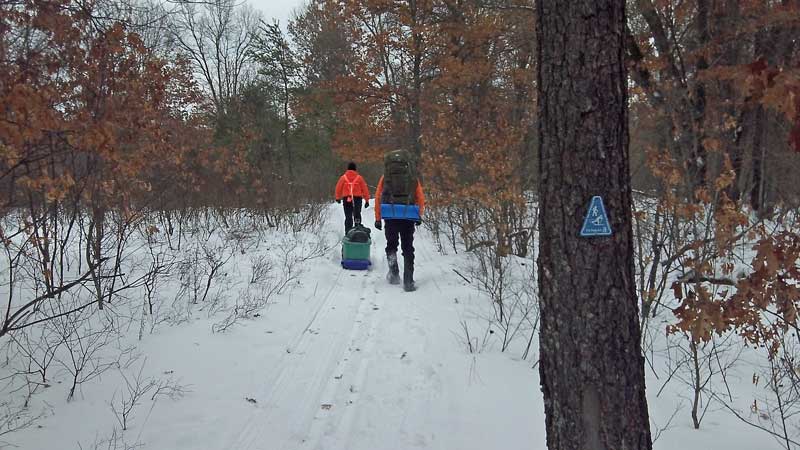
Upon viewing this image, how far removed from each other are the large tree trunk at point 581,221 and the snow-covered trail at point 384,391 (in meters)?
1.12

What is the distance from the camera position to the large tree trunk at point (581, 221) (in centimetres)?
187

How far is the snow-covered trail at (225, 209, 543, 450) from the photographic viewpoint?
300 cm

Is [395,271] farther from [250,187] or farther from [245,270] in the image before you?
[250,187]

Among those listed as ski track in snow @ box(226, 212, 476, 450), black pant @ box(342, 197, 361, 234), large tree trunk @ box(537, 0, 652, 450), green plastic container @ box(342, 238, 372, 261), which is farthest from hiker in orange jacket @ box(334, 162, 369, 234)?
large tree trunk @ box(537, 0, 652, 450)

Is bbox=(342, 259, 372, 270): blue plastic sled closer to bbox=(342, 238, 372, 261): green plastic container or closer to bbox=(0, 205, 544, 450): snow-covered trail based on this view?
bbox=(342, 238, 372, 261): green plastic container

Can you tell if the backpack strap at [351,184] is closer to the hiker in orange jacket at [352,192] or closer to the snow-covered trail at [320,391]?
Result: the hiker in orange jacket at [352,192]

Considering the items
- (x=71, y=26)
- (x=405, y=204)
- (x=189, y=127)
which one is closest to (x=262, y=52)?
(x=189, y=127)

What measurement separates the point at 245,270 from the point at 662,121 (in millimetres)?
5947

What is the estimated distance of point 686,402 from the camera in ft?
11.8

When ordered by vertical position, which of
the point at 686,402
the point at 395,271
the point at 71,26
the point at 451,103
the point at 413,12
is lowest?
the point at 686,402

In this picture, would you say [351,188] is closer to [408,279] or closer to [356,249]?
[356,249]

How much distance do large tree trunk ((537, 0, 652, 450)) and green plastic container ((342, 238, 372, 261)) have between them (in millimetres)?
5921

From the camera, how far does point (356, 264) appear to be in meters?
7.90

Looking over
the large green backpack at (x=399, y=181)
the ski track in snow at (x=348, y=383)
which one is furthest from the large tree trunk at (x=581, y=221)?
the large green backpack at (x=399, y=181)
